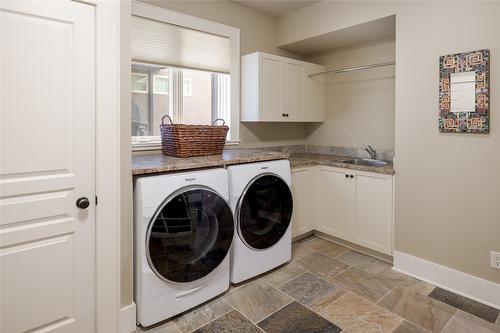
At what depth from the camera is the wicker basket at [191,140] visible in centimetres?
244

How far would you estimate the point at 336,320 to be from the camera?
81.0 inches

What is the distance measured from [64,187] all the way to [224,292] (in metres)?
1.34

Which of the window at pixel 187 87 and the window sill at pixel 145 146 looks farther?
the window at pixel 187 87

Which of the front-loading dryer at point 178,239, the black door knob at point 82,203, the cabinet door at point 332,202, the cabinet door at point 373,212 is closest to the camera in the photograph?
the black door knob at point 82,203

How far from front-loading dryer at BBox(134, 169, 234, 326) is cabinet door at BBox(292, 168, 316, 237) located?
1.11 m

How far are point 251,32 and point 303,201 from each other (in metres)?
1.93

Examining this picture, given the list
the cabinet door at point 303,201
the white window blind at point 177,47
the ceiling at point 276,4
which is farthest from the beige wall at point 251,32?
the cabinet door at point 303,201

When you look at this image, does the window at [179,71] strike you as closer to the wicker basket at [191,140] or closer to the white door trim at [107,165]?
the wicker basket at [191,140]

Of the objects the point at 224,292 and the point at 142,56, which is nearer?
the point at 224,292

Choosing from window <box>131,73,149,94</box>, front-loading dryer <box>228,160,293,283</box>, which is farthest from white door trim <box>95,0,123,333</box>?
window <box>131,73,149,94</box>

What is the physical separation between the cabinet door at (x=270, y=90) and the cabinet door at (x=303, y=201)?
688 mm

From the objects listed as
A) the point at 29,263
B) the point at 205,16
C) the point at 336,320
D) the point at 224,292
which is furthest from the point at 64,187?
the point at 205,16

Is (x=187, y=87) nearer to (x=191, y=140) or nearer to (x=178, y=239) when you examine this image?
(x=191, y=140)

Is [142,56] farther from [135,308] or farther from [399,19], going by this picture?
[399,19]
